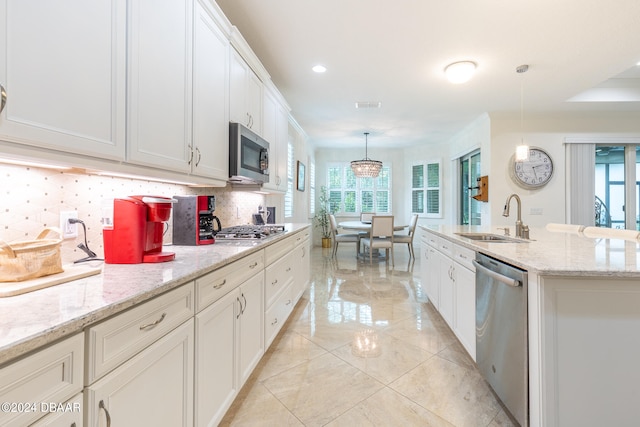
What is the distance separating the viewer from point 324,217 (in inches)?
306

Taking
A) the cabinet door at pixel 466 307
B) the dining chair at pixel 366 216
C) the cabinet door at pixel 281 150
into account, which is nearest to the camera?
the cabinet door at pixel 466 307

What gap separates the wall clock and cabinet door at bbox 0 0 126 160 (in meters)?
5.38

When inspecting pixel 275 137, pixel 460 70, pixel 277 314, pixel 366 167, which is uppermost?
pixel 460 70

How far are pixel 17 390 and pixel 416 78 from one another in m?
3.92

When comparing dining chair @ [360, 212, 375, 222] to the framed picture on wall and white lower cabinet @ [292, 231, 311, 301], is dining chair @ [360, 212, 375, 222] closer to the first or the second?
the framed picture on wall

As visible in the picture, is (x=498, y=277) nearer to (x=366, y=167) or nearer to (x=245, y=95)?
(x=245, y=95)

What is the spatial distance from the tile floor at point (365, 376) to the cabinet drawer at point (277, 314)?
171 millimetres

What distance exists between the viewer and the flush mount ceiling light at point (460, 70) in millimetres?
3061

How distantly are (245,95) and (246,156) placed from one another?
1.75 feet

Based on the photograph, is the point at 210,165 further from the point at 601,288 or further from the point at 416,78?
the point at 416,78

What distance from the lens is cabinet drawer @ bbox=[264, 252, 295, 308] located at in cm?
211

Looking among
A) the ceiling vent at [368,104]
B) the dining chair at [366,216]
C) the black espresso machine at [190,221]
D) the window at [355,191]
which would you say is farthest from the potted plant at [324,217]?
the black espresso machine at [190,221]

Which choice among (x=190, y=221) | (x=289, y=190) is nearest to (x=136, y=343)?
(x=190, y=221)

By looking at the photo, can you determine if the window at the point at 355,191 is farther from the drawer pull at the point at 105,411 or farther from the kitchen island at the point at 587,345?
the drawer pull at the point at 105,411
